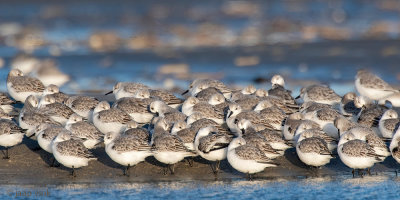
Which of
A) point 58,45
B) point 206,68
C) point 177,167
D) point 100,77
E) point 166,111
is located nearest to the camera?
point 177,167

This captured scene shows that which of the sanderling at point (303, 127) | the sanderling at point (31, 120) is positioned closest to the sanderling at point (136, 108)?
the sanderling at point (31, 120)

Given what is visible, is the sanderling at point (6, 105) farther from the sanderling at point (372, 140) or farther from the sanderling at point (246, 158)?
the sanderling at point (372, 140)

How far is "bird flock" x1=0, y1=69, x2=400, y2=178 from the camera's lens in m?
11.1

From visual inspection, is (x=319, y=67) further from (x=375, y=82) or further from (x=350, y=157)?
(x=350, y=157)

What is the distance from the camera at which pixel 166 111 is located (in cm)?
1338

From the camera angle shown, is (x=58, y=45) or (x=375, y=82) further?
(x=58, y=45)

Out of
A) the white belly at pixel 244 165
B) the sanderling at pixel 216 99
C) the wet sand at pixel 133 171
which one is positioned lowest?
the wet sand at pixel 133 171

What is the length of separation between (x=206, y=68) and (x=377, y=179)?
13326 millimetres

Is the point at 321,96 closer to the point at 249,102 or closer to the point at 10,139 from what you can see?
the point at 249,102

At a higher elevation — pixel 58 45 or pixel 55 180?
pixel 58 45

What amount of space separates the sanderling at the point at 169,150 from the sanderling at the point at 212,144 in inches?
8.4

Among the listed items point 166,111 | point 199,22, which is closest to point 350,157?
point 166,111

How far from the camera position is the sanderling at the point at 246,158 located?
35.3 ft

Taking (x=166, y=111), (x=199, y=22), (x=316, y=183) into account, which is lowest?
(x=316, y=183)
